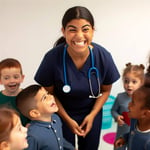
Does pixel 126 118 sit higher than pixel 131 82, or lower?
lower

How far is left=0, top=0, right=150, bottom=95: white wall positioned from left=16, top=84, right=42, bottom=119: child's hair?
1.27m

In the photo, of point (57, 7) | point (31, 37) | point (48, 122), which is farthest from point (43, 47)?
point (48, 122)

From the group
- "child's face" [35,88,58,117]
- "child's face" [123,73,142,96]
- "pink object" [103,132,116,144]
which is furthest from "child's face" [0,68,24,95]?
"pink object" [103,132,116,144]

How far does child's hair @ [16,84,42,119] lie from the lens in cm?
133

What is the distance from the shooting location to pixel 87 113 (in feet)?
5.38

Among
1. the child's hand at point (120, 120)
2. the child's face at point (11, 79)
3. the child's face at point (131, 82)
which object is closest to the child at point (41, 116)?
the child's face at point (11, 79)

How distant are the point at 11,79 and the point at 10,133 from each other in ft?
1.76

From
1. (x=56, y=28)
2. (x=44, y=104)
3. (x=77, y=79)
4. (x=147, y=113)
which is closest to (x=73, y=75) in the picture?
(x=77, y=79)

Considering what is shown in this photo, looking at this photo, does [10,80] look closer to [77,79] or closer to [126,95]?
[77,79]

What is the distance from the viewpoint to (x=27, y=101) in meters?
1.34

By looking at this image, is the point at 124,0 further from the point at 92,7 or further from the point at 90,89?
the point at 90,89

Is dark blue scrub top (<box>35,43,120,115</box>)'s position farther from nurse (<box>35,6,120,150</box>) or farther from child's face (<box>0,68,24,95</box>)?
child's face (<box>0,68,24,95</box>)

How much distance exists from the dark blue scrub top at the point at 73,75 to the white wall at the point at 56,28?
3.48 ft

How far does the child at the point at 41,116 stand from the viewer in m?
1.26
